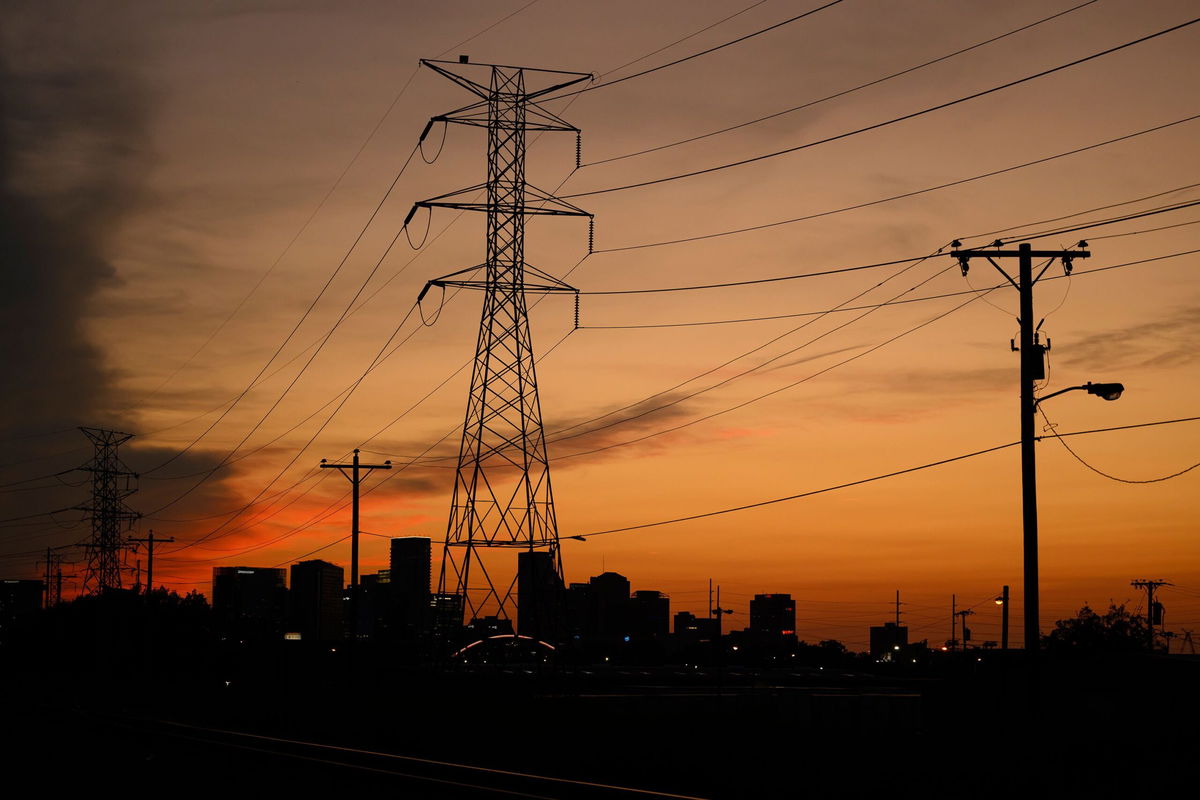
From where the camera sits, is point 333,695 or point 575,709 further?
point 333,695

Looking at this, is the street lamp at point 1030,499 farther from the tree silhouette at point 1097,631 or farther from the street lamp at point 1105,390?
the tree silhouette at point 1097,631

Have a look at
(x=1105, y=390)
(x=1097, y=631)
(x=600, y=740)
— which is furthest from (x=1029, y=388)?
(x=1097, y=631)

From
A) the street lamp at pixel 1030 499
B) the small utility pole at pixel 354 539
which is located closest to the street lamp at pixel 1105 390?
the street lamp at pixel 1030 499

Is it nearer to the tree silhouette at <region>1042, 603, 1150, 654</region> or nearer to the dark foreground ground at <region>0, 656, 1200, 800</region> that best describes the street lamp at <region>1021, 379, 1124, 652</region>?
the dark foreground ground at <region>0, 656, 1200, 800</region>

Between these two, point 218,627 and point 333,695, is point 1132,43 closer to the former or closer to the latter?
point 333,695

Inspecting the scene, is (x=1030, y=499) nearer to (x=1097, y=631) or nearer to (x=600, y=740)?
(x=600, y=740)

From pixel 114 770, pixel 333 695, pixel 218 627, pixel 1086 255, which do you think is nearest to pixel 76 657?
pixel 218 627

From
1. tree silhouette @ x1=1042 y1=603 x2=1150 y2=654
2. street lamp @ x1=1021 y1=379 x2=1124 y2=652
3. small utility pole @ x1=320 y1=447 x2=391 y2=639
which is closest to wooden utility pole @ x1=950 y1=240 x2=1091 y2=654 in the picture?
street lamp @ x1=1021 y1=379 x2=1124 y2=652

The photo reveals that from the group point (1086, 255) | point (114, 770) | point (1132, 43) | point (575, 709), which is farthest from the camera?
point (575, 709)
